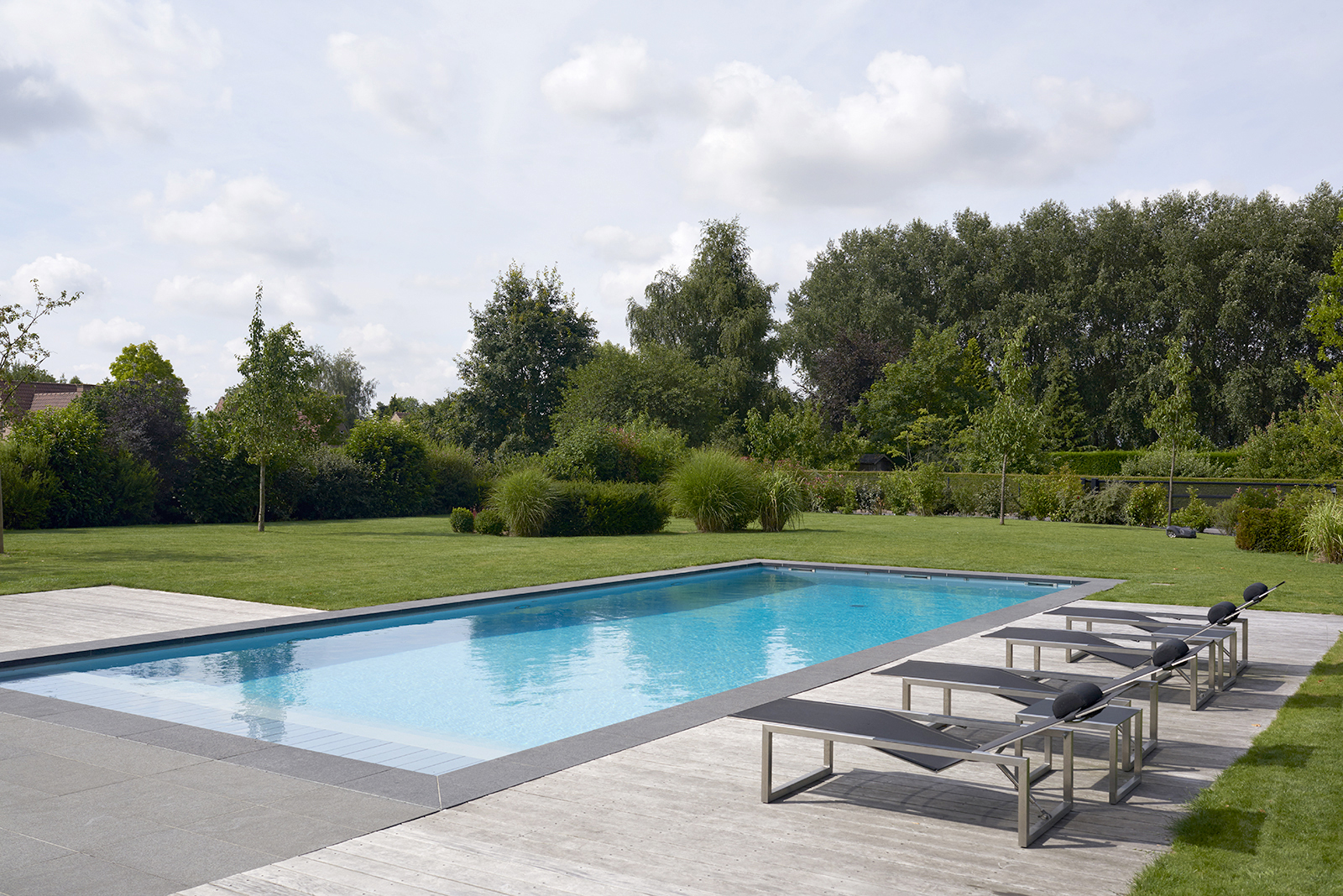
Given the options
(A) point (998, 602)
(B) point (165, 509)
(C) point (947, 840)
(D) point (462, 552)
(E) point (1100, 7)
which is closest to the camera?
(C) point (947, 840)

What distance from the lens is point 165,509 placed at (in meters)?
24.3

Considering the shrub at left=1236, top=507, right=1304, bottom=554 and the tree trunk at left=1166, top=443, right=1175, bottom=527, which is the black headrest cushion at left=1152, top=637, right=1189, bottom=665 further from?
the tree trunk at left=1166, top=443, right=1175, bottom=527

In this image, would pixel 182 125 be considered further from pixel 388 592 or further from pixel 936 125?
pixel 936 125

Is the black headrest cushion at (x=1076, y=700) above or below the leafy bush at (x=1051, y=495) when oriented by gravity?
below

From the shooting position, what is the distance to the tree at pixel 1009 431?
87.8 feet

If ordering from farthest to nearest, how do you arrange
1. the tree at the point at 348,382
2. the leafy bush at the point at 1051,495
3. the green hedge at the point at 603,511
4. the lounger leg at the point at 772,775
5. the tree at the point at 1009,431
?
the tree at the point at 348,382
the leafy bush at the point at 1051,495
the tree at the point at 1009,431
the green hedge at the point at 603,511
the lounger leg at the point at 772,775

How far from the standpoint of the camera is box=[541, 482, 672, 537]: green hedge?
20.8 m

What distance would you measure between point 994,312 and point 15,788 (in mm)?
42086

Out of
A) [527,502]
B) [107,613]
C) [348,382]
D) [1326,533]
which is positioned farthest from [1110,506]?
[348,382]

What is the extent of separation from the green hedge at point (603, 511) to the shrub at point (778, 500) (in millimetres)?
2300

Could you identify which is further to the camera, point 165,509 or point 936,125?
point 165,509

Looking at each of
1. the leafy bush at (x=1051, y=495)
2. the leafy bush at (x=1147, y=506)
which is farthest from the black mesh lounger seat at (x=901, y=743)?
the leafy bush at (x=1051, y=495)

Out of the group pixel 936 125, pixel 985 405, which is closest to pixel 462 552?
pixel 936 125

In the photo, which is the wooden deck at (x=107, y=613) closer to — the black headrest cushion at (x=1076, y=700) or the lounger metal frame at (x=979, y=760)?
the lounger metal frame at (x=979, y=760)
